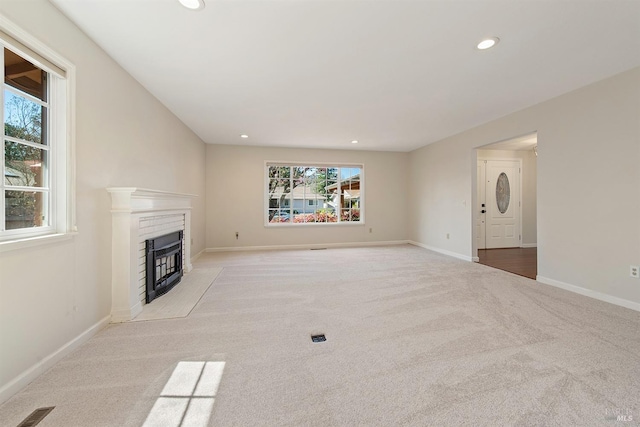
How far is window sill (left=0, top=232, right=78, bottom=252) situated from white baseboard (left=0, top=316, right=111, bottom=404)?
762mm

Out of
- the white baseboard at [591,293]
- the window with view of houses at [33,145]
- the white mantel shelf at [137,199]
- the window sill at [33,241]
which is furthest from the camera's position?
the white baseboard at [591,293]

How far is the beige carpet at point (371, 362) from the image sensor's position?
53.6 inches

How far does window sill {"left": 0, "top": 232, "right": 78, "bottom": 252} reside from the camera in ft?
4.78

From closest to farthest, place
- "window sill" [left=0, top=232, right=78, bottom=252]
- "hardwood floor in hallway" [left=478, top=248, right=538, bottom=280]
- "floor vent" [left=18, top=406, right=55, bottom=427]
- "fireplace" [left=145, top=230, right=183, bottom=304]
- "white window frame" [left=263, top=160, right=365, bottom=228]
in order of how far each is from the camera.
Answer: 1. "floor vent" [left=18, top=406, right=55, bottom=427]
2. "window sill" [left=0, top=232, right=78, bottom=252]
3. "fireplace" [left=145, top=230, right=183, bottom=304]
4. "hardwood floor in hallway" [left=478, top=248, right=538, bottom=280]
5. "white window frame" [left=263, top=160, right=365, bottom=228]

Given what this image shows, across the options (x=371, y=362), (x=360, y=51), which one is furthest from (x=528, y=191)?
(x=371, y=362)

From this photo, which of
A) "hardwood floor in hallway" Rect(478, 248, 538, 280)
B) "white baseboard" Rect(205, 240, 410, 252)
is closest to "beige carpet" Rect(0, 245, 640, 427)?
"hardwood floor in hallway" Rect(478, 248, 538, 280)

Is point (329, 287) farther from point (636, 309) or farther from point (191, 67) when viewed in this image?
point (636, 309)

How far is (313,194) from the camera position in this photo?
262 inches

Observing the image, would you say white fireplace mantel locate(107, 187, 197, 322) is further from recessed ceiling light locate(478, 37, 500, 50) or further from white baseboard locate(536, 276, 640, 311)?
white baseboard locate(536, 276, 640, 311)

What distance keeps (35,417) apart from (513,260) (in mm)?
6266

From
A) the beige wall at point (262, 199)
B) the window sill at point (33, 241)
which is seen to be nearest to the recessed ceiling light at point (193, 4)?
the window sill at point (33, 241)

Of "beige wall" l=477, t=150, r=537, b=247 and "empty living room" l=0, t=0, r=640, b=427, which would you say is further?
"beige wall" l=477, t=150, r=537, b=247

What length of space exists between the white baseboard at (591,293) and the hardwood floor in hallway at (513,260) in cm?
26

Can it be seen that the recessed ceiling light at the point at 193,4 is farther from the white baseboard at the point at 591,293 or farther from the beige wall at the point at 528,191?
the beige wall at the point at 528,191
